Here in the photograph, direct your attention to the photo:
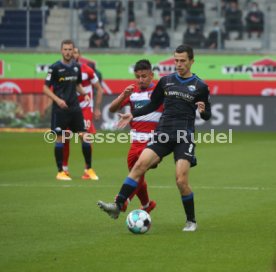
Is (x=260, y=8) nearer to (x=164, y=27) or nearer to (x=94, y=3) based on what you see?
(x=164, y=27)

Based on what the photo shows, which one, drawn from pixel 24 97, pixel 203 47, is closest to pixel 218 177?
pixel 24 97

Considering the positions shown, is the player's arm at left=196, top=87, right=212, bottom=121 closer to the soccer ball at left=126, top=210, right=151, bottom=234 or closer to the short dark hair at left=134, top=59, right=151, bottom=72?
the short dark hair at left=134, top=59, right=151, bottom=72

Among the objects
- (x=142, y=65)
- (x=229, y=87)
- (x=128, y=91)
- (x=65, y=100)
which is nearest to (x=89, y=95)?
(x=65, y=100)

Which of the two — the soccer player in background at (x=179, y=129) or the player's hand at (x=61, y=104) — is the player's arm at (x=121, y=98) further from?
the player's hand at (x=61, y=104)

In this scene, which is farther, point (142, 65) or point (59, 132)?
point (59, 132)

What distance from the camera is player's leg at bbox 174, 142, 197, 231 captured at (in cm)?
1010

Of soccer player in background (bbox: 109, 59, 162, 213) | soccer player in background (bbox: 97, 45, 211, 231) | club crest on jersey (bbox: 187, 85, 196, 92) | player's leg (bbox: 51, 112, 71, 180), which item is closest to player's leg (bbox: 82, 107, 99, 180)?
player's leg (bbox: 51, 112, 71, 180)

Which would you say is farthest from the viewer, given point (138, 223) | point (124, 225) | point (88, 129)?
point (88, 129)

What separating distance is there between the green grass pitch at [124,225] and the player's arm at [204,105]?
4.15 ft

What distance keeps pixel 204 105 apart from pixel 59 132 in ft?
22.0

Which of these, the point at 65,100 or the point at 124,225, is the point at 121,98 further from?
the point at 65,100

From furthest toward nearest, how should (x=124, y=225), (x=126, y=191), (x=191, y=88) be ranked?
(x=124, y=225) → (x=191, y=88) → (x=126, y=191)

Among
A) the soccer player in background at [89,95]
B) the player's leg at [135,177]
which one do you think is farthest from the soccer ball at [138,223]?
the soccer player in background at [89,95]

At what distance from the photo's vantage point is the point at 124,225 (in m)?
10.8
